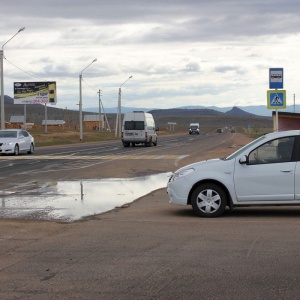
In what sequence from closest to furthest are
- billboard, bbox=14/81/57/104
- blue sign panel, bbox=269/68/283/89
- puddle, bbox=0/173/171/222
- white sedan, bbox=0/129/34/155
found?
puddle, bbox=0/173/171/222 < blue sign panel, bbox=269/68/283/89 < white sedan, bbox=0/129/34/155 < billboard, bbox=14/81/57/104

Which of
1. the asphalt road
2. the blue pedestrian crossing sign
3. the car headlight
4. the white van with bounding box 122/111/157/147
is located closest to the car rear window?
the white van with bounding box 122/111/157/147

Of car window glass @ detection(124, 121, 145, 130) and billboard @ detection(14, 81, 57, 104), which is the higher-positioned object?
billboard @ detection(14, 81, 57, 104)

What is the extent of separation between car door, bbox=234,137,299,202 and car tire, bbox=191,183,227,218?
12.2 inches

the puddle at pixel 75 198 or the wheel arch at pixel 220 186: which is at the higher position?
the wheel arch at pixel 220 186

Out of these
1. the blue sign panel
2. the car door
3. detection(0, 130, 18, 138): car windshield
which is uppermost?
the blue sign panel

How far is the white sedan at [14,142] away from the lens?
109 feet

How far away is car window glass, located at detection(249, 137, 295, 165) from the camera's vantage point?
1074 cm

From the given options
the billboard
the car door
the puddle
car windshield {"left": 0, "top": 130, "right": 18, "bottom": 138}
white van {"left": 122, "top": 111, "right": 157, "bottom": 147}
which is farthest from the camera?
the billboard

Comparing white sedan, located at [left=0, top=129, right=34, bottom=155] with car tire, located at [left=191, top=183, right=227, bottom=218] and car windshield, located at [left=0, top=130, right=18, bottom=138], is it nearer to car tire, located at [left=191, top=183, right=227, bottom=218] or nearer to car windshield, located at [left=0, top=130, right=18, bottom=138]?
car windshield, located at [left=0, top=130, right=18, bottom=138]

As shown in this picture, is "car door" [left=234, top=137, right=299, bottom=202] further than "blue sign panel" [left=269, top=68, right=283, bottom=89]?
No

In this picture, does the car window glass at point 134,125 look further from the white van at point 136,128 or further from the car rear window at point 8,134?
the car rear window at point 8,134

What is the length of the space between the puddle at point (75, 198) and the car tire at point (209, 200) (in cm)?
219

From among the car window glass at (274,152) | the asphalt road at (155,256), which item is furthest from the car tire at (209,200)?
the car window glass at (274,152)

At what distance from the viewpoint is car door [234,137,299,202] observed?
10672 mm
